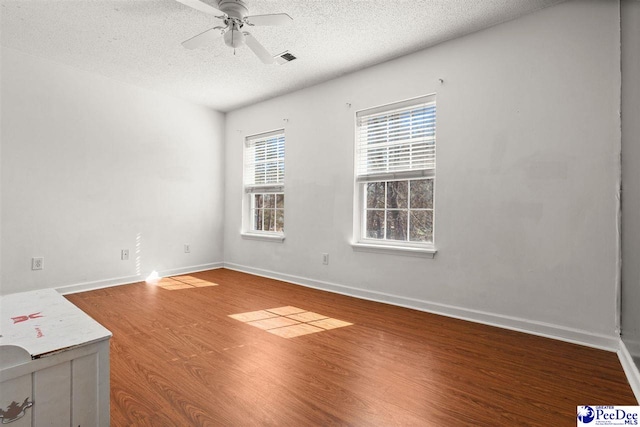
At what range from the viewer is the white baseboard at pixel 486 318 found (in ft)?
8.18

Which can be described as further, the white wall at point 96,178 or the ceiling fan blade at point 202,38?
the white wall at point 96,178

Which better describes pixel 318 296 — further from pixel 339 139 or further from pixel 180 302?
pixel 339 139

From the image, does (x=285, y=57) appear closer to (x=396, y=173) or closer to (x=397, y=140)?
(x=397, y=140)

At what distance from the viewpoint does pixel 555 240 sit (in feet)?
8.76

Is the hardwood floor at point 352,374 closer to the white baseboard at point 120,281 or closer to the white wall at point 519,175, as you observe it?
the white wall at point 519,175

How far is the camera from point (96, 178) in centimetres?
417

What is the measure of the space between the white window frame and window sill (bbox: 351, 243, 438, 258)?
4.45ft

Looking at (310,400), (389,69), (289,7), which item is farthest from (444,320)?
(289,7)

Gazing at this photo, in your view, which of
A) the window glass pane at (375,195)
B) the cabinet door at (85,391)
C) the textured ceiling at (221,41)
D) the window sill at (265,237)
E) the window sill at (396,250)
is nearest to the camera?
the cabinet door at (85,391)

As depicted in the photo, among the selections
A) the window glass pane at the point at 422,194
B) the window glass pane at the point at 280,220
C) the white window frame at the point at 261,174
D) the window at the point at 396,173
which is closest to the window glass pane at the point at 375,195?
the window at the point at 396,173

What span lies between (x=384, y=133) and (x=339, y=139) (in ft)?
1.99

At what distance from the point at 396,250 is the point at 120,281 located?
143 inches

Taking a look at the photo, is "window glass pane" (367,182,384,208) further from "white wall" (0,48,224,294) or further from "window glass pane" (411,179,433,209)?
"white wall" (0,48,224,294)

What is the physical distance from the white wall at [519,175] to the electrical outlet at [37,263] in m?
3.51
